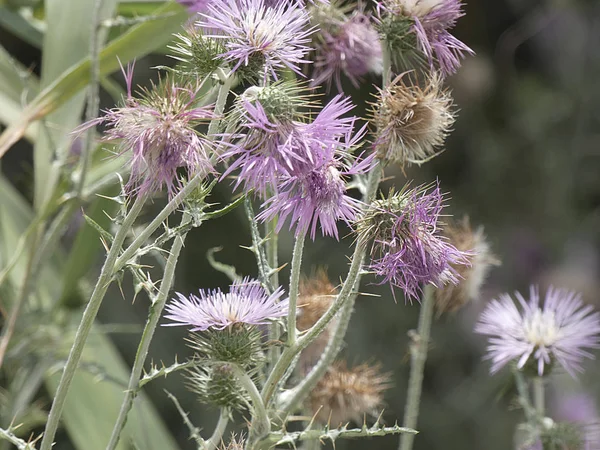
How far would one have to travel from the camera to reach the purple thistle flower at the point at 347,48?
2.50ft

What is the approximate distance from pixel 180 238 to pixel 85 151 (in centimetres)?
38

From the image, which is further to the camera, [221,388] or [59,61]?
[59,61]

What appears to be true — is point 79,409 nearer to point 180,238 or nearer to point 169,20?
point 169,20

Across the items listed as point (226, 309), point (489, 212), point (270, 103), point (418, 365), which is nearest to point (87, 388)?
point (418, 365)

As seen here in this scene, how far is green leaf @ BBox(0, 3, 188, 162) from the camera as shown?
93 cm

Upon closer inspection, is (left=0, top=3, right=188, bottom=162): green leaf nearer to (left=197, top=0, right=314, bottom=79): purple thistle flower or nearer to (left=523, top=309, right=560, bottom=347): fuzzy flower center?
(left=197, top=0, right=314, bottom=79): purple thistle flower

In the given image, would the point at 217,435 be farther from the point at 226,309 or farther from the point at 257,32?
the point at 257,32

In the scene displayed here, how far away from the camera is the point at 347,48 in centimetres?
77

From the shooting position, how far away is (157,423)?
4.12 feet

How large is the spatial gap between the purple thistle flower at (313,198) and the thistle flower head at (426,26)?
0.14 m

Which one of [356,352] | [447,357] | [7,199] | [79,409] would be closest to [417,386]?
[79,409]

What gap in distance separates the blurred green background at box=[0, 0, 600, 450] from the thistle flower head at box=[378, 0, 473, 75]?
46.4 inches

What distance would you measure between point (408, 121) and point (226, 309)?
19 centimetres

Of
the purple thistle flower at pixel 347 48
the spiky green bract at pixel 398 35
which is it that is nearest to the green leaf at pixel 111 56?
the purple thistle flower at pixel 347 48
